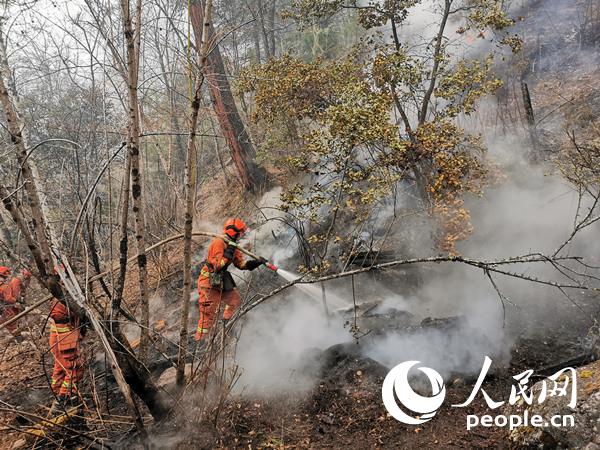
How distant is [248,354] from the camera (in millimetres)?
6590

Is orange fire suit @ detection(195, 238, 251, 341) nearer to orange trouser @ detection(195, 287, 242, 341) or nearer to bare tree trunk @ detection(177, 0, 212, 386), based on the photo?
orange trouser @ detection(195, 287, 242, 341)

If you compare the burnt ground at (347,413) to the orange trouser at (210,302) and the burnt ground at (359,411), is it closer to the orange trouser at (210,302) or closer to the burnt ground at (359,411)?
the burnt ground at (359,411)

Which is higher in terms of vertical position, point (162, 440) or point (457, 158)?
point (457, 158)

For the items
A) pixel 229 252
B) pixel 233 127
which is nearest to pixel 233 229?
pixel 229 252

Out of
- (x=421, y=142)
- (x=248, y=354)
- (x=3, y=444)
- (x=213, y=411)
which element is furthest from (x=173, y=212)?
(x=213, y=411)

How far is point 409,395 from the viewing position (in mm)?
4918

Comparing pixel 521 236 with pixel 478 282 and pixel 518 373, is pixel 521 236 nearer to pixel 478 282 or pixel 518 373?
pixel 478 282

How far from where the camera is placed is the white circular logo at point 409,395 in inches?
183

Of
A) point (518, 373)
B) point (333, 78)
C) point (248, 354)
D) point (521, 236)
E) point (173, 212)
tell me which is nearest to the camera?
point (518, 373)

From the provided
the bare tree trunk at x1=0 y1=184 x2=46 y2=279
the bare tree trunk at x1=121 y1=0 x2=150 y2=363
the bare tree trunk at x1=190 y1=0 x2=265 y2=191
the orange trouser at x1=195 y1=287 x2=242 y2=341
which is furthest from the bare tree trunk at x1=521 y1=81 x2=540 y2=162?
the bare tree trunk at x1=0 y1=184 x2=46 y2=279

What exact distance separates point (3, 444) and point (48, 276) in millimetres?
4266

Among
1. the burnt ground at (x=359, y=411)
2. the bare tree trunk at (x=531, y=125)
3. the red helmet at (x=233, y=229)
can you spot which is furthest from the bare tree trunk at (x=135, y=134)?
the bare tree trunk at (x=531, y=125)

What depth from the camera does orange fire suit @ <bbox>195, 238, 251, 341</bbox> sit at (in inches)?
250

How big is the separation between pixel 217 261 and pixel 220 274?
0.22m
